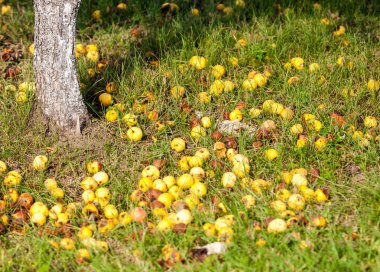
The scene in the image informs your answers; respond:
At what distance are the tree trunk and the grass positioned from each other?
144 mm

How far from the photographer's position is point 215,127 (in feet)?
15.6

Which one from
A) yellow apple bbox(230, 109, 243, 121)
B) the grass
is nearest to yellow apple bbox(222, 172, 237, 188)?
the grass

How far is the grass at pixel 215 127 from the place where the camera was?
3584mm

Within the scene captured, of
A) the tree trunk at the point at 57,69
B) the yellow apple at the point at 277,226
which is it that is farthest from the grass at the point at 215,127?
the tree trunk at the point at 57,69

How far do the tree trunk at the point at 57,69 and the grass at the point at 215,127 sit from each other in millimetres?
144

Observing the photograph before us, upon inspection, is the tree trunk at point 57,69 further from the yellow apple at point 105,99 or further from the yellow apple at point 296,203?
the yellow apple at point 296,203

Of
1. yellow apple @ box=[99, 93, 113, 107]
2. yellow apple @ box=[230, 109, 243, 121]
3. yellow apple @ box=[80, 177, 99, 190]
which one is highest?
yellow apple @ box=[99, 93, 113, 107]

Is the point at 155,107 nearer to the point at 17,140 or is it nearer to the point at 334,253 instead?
the point at 17,140

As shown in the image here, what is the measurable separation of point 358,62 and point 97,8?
2.71 meters

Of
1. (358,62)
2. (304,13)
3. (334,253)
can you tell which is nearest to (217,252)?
(334,253)

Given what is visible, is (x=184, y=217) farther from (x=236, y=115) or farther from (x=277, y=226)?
(x=236, y=115)

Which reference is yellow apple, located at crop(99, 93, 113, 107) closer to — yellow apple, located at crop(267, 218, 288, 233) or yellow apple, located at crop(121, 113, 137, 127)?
yellow apple, located at crop(121, 113, 137, 127)

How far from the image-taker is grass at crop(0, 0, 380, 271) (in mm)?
3584

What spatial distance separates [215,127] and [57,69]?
1.26 meters
